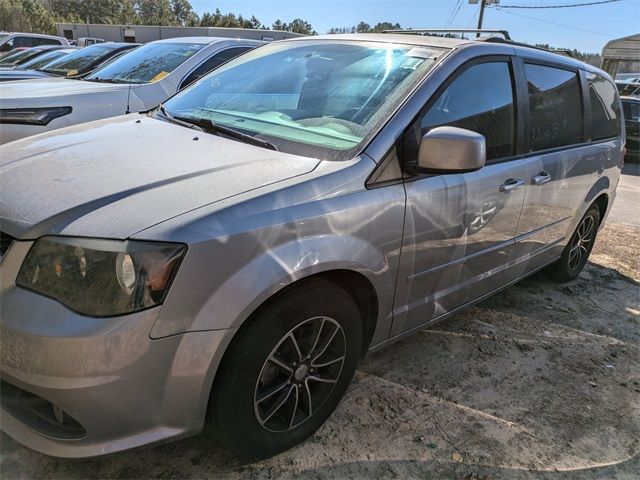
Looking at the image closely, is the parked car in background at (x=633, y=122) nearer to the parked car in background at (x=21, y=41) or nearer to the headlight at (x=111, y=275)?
the headlight at (x=111, y=275)

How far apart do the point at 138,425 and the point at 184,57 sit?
4.85 m

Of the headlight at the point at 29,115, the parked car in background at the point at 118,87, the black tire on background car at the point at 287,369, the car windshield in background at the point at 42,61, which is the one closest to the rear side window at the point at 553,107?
the black tire on background car at the point at 287,369

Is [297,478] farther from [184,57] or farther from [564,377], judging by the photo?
[184,57]

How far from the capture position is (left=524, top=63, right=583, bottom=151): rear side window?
126 inches

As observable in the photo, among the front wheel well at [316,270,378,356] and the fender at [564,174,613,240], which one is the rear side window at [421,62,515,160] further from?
the fender at [564,174,613,240]

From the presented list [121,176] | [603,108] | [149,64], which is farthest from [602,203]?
[149,64]

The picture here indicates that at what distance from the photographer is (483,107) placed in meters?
2.84

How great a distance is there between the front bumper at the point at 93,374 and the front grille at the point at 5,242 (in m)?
0.04

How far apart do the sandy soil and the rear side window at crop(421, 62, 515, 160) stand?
129 cm

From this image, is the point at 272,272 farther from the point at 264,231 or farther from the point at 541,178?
the point at 541,178

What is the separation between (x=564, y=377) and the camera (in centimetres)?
310

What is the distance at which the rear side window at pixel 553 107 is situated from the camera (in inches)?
126

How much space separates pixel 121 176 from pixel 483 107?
6.41 feet

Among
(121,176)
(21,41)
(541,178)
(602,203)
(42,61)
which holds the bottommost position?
(602,203)
